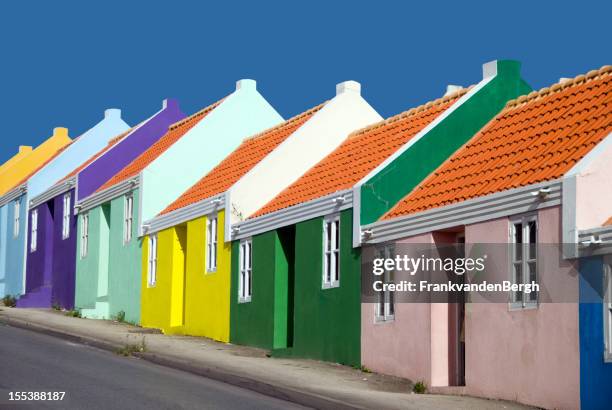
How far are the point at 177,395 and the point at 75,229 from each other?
18.8 m

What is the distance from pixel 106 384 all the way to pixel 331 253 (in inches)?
243

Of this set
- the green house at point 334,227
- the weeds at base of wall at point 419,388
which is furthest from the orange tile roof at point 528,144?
the weeds at base of wall at point 419,388

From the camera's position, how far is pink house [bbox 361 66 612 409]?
54.4ft

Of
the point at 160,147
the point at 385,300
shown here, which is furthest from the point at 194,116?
the point at 385,300

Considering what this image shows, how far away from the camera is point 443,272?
65.9 feet

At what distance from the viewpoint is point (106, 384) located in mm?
18172

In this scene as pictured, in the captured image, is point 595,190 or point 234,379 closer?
point 595,190

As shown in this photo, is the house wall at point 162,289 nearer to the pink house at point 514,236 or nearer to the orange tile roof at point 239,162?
the orange tile roof at point 239,162

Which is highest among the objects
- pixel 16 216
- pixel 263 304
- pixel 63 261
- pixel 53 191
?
pixel 53 191

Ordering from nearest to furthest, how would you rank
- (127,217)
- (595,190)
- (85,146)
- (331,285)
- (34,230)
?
(595,190)
(331,285)
(127,217)
(34,230)
(85,146)

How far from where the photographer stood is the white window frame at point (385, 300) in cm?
2114

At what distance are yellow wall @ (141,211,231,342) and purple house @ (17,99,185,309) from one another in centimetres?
492

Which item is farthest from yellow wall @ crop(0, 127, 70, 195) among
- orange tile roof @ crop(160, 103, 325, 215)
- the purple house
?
orange tile roof @ crop(160, 103, 325, 215)

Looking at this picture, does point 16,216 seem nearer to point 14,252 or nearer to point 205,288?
point 14,252
